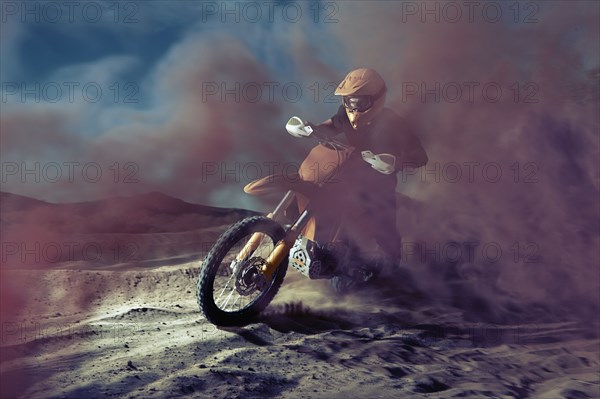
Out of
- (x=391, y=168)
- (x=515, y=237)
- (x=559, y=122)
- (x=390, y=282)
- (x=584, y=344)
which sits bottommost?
(x=584, y=344)

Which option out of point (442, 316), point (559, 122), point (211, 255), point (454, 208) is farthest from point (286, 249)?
point (559, 122)

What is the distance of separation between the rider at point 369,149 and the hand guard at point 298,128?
0.15m

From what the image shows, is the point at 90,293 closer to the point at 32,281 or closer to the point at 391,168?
the point at 32,281

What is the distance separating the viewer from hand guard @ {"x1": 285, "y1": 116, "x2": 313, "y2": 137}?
270 inches

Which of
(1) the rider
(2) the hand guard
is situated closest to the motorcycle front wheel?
(1) the rider

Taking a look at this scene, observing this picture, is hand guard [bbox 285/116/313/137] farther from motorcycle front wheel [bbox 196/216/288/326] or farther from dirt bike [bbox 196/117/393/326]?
motorcycle front wheel [bbox 196/216/288/326]

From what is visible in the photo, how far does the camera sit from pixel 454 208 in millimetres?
10773

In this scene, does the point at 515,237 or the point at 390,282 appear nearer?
the point at 390,282

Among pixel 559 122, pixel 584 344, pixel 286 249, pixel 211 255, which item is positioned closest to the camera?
pixel 211 255

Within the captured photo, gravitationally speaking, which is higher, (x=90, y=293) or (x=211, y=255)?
(x=211, y=255)

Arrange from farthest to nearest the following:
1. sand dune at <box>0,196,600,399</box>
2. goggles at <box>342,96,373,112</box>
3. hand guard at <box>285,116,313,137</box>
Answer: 1. goggles at <box>342,96,373,112</box>
2. hand guard at <box>285,116,313,137</box>
3. sand dune at <box>0,196,600,399</box>

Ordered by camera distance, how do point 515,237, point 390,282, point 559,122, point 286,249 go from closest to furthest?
point 286,249, point 390,282, point 515,237, point 559,122

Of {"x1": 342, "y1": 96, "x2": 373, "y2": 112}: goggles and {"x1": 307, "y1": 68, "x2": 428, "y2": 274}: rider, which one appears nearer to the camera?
{"x1": 307, "y1": 68, "x2": 428, "y2": 274}: rider

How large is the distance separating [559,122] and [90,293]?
9.16 m
